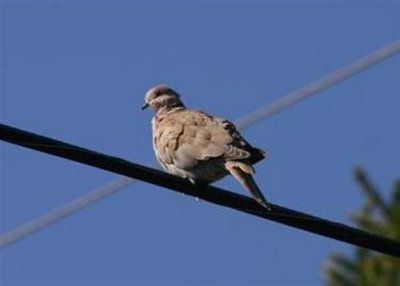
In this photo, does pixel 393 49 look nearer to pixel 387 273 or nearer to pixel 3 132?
pixel 3 132

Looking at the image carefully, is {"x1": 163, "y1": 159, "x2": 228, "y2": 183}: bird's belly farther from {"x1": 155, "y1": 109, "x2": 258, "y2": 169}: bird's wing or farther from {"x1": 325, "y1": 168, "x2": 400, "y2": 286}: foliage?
{"x1": 325, "y1": 168, "x2": 400, "y2": 286}: foliage

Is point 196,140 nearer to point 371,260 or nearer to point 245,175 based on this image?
A: point 245,175

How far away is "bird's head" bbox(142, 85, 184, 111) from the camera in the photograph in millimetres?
13867

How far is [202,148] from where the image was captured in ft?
39.5

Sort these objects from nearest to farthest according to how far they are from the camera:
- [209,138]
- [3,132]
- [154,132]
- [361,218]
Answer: [3,132] < [209,138] < [154,132] < [361,218]

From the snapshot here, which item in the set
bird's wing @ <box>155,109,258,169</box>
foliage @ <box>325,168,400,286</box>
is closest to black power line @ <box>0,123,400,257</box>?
bird's wing @ <box>155,109,258,169</box>

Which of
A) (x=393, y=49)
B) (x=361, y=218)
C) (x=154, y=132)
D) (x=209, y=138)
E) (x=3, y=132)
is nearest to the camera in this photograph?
(x=3, y=132)

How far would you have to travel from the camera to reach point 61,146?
970 centimetres

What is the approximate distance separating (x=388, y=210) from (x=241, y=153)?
796cm

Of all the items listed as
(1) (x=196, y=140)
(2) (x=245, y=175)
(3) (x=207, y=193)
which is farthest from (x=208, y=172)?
(3) (x=207, y=193)

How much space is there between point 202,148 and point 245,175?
77cm

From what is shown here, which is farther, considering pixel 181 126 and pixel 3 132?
pixel 181 126

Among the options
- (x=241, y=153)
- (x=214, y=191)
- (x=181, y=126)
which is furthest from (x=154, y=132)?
(x=214, y=191)

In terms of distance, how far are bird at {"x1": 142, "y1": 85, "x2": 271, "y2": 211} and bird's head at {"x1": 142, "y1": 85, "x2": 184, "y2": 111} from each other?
0.30 metres
